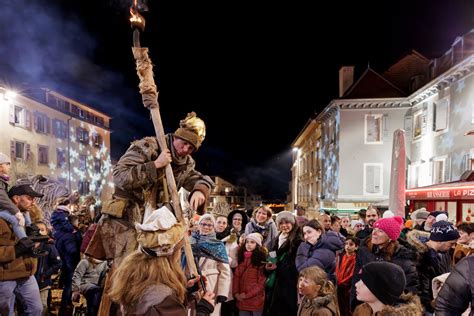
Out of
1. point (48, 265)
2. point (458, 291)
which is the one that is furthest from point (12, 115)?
point (458, 291)

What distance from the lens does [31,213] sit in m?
7.21

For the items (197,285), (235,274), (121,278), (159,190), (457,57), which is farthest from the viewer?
(457,57)

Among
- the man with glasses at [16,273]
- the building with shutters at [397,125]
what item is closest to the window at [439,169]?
the building with shutters at [397,125]

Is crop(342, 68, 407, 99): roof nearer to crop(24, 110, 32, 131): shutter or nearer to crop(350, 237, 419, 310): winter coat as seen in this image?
crop(350, 237, 419, 310): winter coat

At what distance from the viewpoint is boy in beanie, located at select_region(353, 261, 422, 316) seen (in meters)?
3.08

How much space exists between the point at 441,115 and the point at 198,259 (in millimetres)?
19868

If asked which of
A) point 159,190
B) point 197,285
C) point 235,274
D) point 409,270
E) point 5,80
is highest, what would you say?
point 5,80

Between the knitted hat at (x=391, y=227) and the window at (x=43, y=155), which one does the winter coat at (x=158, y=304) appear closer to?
the knitted hat at (x=391, y=227)

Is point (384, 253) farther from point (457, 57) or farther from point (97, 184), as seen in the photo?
point (97, 184)

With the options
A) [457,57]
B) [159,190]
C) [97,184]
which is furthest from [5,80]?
[457,57]

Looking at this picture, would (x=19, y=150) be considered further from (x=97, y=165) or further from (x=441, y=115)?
(x=441, y=115)

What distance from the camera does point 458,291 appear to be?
3.08 m

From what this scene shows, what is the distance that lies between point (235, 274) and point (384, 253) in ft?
8.07


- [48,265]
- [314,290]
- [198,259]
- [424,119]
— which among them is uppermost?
[424,119]
